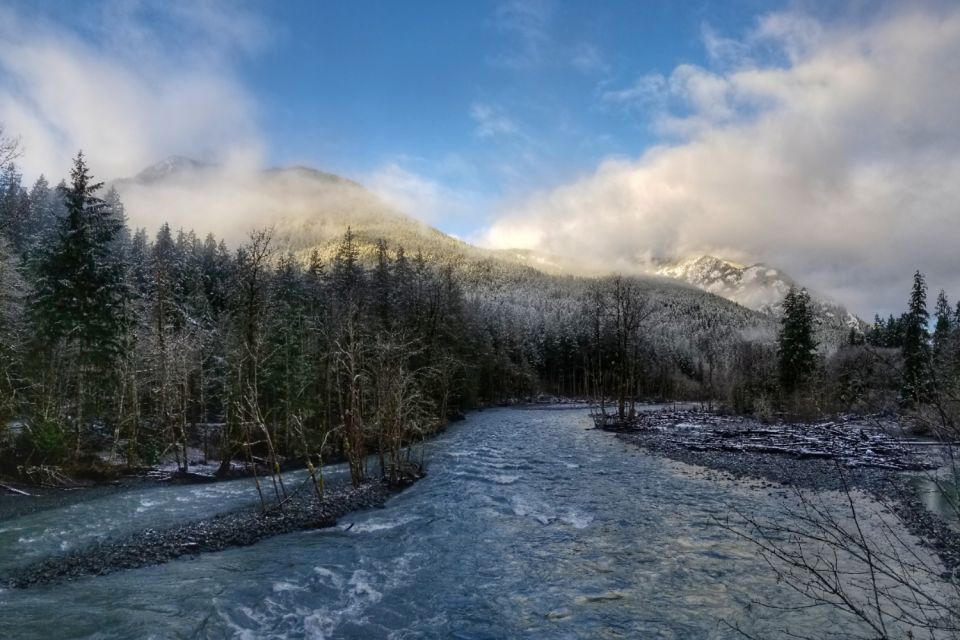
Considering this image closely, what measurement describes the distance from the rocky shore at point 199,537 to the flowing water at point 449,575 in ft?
2.25

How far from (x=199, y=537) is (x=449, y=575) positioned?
8.67m

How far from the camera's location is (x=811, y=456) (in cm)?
3059

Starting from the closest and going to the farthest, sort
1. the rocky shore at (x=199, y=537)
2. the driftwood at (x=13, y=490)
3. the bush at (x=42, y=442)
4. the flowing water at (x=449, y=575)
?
the flowing water at (x=449, y=575) < the rocky shore at (x=199, y=537) < the driftwood at (x=13, y=490) < the bush at (x=42, y=442)

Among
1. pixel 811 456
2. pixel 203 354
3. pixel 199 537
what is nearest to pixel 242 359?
pixel 199 537

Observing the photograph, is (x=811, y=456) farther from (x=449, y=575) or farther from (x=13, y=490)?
(x=13, y=490)

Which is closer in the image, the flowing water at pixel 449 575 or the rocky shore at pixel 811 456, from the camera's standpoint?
the flowing water at pixel 449 575

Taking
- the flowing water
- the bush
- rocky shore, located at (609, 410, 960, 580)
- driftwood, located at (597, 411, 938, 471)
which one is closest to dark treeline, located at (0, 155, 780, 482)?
the bush

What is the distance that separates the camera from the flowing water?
11656 millimetres

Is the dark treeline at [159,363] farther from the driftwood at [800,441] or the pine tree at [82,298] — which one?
the driftwood at [800,441]

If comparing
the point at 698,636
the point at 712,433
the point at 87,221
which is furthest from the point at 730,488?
the point at 87,221

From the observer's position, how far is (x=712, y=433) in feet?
138

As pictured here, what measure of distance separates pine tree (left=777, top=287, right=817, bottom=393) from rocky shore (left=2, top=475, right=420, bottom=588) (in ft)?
170

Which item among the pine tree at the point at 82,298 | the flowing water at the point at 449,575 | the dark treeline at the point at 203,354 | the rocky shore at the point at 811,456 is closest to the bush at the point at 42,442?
the dark treeline at the point at 203,354

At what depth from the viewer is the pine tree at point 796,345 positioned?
5823cm
